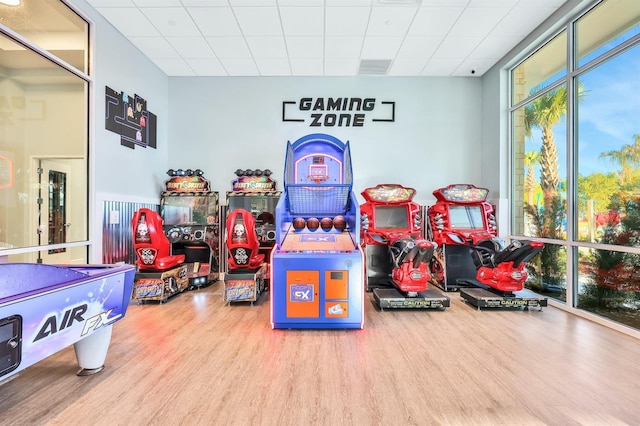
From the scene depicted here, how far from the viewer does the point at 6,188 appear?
4328 millimetres

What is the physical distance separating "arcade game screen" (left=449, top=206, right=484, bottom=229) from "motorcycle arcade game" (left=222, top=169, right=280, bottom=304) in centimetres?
312

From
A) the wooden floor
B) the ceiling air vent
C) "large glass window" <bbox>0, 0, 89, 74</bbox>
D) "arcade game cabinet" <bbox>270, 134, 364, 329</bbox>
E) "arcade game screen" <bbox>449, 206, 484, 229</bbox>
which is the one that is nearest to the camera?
the wooden floor

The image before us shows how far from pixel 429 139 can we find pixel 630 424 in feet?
Answer: 17.8

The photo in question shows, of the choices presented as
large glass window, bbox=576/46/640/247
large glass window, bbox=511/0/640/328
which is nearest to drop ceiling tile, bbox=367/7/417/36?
large glass window, bbox=511/0/640/328

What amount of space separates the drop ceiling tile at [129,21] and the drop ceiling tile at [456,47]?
457 centimetres

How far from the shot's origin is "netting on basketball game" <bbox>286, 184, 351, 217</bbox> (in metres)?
4.11

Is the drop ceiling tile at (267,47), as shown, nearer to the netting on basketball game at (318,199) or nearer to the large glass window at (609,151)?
the netting on basketball game at (318,199)

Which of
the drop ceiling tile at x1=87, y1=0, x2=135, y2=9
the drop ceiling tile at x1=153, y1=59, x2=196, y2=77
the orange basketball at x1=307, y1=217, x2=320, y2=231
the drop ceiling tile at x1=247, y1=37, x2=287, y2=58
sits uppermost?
the drop ceiling tile at x1=87, y1=0, x2=135, y2=9

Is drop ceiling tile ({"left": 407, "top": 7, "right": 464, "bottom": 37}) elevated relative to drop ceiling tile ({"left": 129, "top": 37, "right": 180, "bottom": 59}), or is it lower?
lower

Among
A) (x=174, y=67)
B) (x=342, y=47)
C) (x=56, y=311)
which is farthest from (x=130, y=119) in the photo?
(x=56, y=311)

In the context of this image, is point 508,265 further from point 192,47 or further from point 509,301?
point 192,47

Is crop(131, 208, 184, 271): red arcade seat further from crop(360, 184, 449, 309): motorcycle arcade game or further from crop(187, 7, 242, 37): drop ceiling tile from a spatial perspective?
crop(360, 184, 449, 309): motorcycle arcade game

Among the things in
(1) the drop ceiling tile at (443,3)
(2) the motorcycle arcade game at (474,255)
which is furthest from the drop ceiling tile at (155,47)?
(2) the motorcycle arcade game at (474,255)

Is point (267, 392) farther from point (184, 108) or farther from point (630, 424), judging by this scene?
point (184, 108)
